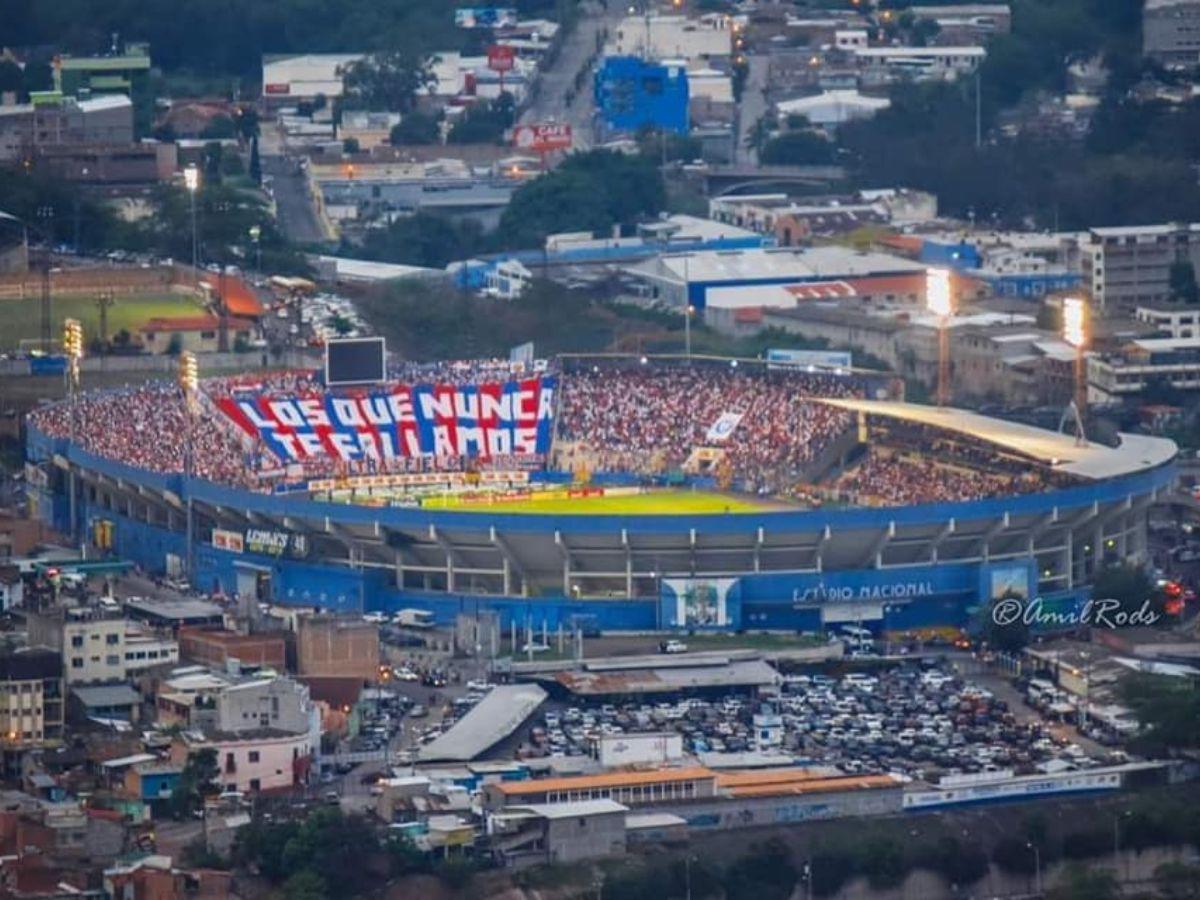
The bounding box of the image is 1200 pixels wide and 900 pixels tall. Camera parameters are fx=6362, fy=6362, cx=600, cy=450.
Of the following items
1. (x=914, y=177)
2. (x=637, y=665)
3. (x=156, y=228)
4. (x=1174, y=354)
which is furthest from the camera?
(x=914, y=177)

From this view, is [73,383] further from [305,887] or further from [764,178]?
[764,178]

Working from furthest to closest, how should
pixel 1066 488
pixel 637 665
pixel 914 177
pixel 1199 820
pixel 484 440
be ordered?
pixel 914 177 → pixel 484 440 → pixel 1066 488 → pixel 637 665 → pixel 1199 820

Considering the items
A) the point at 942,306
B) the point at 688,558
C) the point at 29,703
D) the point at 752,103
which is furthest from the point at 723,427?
the point at 752,103

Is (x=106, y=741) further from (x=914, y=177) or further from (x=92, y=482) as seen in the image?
(x=914, y=177)

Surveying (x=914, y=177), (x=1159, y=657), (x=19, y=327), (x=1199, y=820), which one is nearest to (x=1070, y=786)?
(x=1199, y=820)

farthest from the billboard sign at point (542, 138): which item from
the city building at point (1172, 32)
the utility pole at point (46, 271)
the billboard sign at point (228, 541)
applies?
the billboard sign at point (228, 541)

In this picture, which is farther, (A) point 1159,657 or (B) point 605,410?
(B) point 605,410

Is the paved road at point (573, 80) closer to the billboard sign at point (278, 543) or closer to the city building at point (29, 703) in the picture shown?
the billboard sign at point (278, 543)
